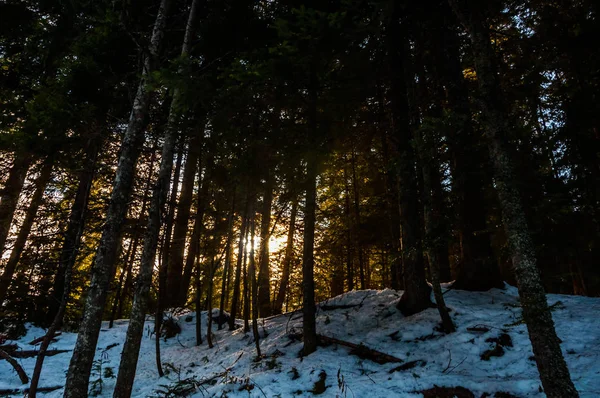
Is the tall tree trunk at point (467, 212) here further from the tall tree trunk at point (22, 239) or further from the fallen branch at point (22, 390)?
the tall tree trunk at point (22, 239)

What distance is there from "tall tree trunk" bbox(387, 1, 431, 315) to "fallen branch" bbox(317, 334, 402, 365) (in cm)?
193

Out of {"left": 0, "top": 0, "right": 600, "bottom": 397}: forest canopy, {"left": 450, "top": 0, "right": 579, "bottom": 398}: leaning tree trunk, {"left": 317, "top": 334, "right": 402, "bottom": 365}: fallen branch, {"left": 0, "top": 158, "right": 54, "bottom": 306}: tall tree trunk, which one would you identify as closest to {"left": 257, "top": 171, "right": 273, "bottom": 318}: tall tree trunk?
{"left": 0, "top": 0, "right": 600, "bottom": 397}: forest canopy

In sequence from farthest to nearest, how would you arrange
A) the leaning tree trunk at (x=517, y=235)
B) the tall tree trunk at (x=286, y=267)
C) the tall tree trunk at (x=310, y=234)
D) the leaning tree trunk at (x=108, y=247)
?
the tall tree trunk at (x=286, y=267)
the tall tree trunk at (x=310, y=234)
the leaning tree trunk at (x=108, y=247)
the leaning tree trunk at (x=517, y=235)

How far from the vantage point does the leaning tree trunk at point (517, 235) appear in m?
3.97

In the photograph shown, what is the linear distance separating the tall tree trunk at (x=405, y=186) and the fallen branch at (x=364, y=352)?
193cm

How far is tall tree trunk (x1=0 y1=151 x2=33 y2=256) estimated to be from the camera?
12242mm

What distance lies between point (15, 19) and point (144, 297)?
12.4 meters

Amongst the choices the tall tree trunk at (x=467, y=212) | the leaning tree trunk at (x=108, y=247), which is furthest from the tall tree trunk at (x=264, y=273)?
the tall tree trunk at (x=467, y=212)

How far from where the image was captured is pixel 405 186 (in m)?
8.87

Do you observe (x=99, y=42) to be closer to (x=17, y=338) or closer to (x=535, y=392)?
(x=17, y=338)

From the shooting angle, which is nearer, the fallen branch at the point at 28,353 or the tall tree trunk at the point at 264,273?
the fallen branch at the point at 28,353

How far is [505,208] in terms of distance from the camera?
4.61 m

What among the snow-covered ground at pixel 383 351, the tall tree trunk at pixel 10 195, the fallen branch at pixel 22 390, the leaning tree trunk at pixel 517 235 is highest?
the tall tree trunk at pixel 10 195

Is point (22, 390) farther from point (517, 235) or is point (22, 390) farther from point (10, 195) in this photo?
point (517, 235)
